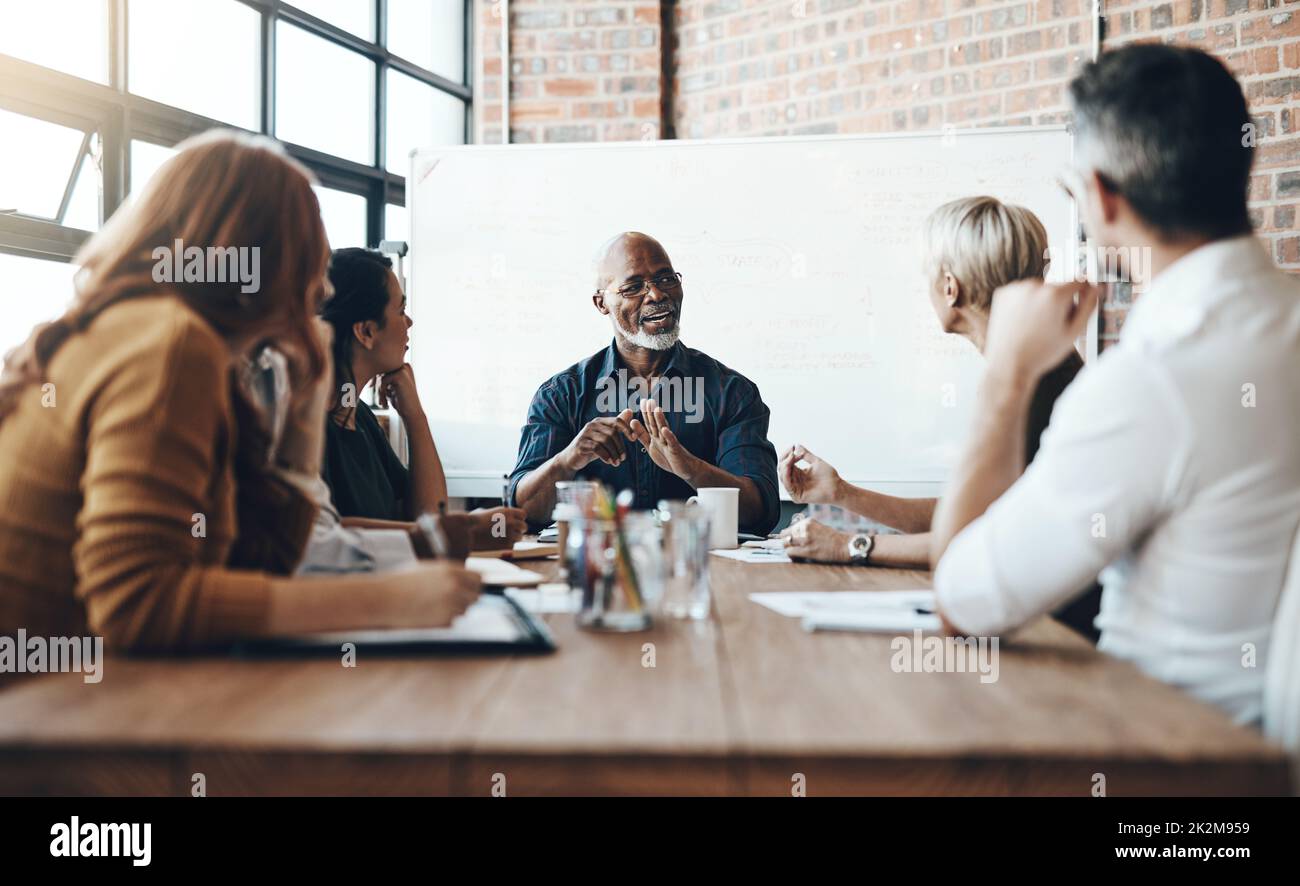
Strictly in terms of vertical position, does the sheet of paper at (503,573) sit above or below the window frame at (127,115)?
below

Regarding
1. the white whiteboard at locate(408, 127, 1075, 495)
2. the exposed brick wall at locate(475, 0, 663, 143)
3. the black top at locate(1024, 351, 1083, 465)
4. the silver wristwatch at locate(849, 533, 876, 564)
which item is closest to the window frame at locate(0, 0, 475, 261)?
the white whiteboard at locate(408, 127, 1075, 495)

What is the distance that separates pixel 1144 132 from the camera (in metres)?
1.06

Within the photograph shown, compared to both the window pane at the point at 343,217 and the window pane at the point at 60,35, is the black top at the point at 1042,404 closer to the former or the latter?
the window pane at the point at 60,35

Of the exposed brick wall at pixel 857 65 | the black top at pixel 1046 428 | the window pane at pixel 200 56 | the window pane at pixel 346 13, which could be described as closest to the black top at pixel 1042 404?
the black top at pixel 1046 428

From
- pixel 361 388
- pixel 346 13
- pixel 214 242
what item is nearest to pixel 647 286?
pixel 361 388

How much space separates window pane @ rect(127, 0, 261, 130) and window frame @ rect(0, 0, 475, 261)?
36 millimetres

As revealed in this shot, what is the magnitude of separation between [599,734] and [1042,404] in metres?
1.08

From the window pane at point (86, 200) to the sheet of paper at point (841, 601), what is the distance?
2408 mm

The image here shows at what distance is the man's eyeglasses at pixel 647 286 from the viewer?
9.49ft

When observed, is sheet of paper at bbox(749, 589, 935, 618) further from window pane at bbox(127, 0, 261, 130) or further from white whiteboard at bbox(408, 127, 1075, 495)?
window pane at bbox(127, 0, 261, 130)
